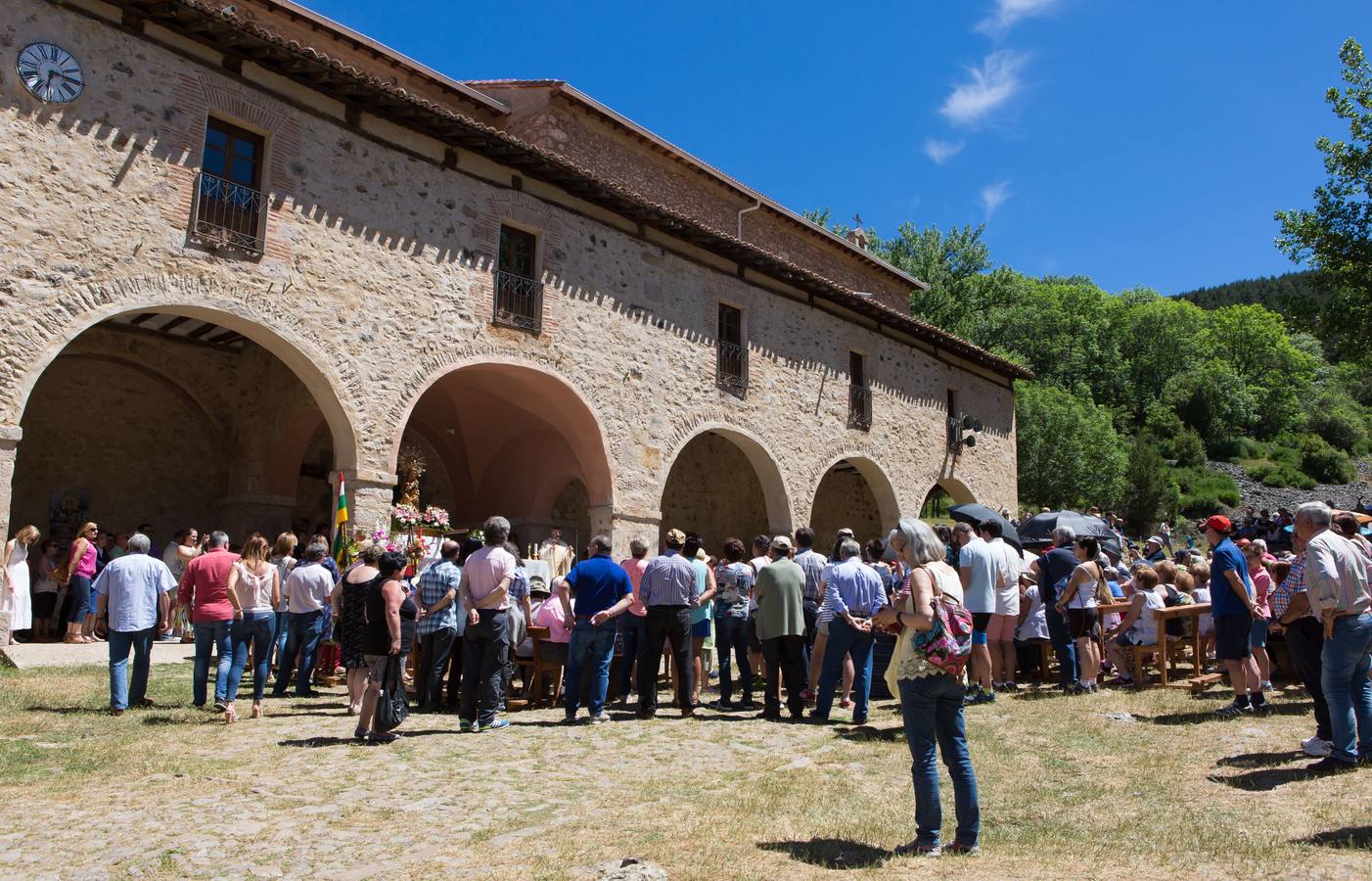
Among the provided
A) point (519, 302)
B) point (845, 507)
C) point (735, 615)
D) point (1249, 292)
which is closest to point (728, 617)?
point (735, 615)

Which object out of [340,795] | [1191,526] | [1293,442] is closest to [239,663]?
[340,795]

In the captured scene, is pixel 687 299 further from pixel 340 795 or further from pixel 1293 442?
pixel 1293 442

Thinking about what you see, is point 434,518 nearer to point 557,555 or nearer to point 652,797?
point 557,555

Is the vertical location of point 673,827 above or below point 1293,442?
below

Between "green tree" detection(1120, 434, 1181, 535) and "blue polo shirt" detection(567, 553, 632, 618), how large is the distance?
4035 centimetres

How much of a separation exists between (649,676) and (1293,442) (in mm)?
63951

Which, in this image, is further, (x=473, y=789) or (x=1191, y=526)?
(x=1191, y=526)

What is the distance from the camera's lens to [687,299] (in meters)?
16.2

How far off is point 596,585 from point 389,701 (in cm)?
181

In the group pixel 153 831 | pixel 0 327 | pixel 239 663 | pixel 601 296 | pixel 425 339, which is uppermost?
pixel 601 296

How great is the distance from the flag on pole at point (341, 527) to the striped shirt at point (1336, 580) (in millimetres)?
9573

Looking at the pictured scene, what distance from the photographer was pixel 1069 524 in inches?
484

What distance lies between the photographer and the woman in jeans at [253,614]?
791 cm

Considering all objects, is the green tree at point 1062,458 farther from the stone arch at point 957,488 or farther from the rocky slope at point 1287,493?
the stone arch at point 957,488
